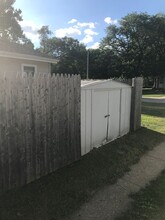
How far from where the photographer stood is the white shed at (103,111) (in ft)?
19.4

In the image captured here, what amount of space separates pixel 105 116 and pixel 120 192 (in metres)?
2.97

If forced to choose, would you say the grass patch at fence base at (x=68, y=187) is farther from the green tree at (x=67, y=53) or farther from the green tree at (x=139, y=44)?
the green tree at (x=67, y=53)

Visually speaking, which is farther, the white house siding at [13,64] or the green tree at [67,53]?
the green tree at [67,53]

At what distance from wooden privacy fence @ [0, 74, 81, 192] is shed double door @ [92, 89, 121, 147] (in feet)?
3.51

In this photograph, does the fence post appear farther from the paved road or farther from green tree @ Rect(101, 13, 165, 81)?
green tree @ Rect(101, 13, 165, 81)

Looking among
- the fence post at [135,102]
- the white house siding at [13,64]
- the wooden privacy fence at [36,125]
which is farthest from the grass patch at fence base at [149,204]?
the white house siding at [13,64]

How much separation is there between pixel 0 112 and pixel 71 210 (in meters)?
1.90

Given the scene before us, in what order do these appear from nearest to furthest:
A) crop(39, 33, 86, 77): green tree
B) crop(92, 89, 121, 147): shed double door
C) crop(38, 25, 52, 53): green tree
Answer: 1. crop(92, 89, 121, 147): shed double door
2. crop(39, 33, 86, 77): green tree
3. crop(38, 25, 52, 53): green tree

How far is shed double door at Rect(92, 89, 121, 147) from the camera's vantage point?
6.34 metres

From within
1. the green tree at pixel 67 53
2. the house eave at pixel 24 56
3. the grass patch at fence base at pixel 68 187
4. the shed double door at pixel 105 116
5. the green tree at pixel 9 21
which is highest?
the green tree at pixel 9 21

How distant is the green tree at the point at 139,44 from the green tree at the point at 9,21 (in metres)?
16.0

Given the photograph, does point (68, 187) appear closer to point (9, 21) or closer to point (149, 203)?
point (149, 203)

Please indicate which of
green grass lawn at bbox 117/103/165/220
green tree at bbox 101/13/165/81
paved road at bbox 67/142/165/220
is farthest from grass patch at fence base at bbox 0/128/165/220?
green tree at bbox 101/13/165/81

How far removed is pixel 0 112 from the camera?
364cm
